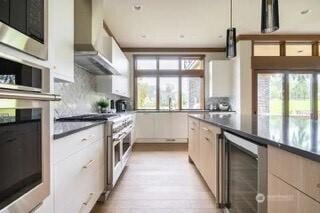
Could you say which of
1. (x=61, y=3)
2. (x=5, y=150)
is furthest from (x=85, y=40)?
(x=5, y=150)

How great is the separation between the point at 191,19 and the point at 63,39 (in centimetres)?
355

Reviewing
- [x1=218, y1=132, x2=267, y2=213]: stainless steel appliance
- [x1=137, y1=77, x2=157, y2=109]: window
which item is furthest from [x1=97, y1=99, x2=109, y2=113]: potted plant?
[x1=218, y1=132, x2=267, y2=213]: stainless steel appliance

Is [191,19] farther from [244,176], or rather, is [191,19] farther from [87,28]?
[244,176]

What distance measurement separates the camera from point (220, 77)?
22.4 feet

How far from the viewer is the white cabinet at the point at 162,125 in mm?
6844

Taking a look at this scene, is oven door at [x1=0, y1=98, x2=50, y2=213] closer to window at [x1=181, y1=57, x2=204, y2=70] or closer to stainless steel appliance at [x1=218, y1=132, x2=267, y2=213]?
stainless steel appliance at [x1=218, y1=132, x2=267, y2=213]

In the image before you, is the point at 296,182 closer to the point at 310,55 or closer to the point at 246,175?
the point at 246,175

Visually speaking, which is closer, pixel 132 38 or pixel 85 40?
pixel 85 40

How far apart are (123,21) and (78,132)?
368 cm

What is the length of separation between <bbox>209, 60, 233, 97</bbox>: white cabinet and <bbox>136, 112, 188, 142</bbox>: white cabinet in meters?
1.07

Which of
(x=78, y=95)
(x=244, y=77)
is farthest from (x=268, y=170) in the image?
(x=244, y=77)

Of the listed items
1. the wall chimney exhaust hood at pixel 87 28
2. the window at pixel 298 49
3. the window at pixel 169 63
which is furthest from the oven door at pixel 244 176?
the window at pixel 169 63

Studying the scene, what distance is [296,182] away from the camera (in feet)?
3.15

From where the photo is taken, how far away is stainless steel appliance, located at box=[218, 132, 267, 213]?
1321mm
